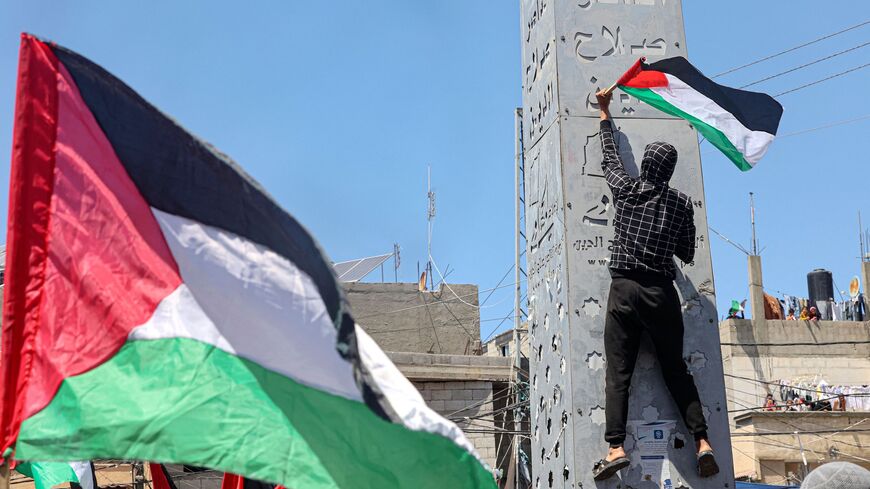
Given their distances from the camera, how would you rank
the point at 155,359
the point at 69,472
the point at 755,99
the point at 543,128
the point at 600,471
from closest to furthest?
the point at 155,359 < the point at 600,471 < the point at 755,99 < the point at 543,128 < the point at 69,472

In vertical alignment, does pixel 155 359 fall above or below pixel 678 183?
below

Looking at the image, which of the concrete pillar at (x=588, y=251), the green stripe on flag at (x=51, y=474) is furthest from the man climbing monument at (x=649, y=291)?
the green stripe on flag at (x=51, y=474)

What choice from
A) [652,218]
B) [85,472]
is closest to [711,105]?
[652,218]

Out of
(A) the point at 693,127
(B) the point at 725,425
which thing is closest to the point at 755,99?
(A) the point at 693,127

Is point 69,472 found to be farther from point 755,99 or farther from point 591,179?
point 755,99

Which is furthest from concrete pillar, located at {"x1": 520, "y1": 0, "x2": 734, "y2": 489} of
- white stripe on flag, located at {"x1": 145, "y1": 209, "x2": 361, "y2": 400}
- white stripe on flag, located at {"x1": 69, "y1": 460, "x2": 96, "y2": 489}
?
white stripe on flag, located at {"x1": 69, "y1": 460, "x2": 96, "y2": 489}

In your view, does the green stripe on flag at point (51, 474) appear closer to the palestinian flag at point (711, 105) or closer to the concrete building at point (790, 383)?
the palestinian flag at point (711, 105)

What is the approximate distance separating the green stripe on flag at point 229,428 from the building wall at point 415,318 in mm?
22001

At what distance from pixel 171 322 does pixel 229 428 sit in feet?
1.78

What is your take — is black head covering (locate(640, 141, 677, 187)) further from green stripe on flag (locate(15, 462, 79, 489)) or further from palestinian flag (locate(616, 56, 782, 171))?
green stripe on flag (locate(15, 462, 79, 489))

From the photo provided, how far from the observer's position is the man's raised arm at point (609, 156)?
24.9 feet

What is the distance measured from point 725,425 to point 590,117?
223 centimetres

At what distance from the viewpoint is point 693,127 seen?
816 centimetres

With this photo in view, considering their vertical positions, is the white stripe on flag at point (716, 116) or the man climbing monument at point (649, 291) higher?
the white stripe on flag at point (716, 116)
